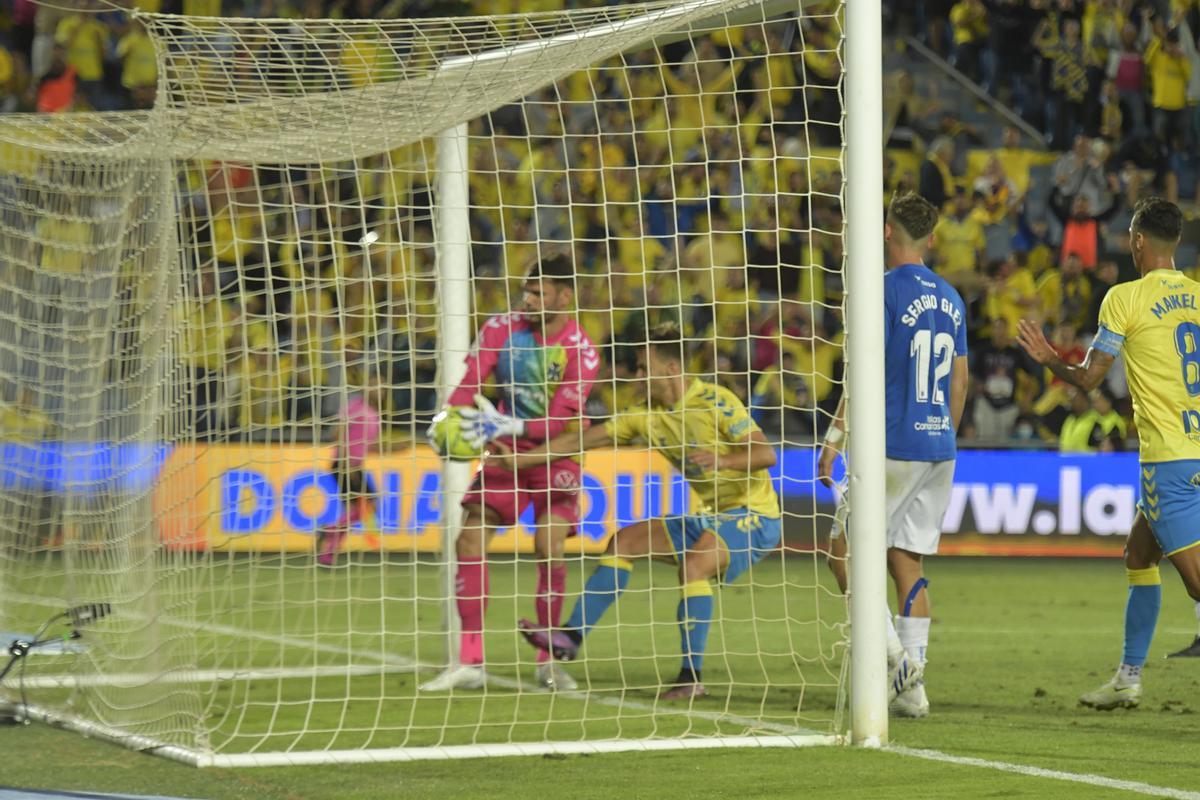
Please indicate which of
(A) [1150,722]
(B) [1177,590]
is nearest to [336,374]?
(B) [1177,590]

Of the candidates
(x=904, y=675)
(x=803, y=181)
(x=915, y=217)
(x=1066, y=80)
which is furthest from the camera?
(x=1066, y=80)

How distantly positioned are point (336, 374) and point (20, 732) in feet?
25.0

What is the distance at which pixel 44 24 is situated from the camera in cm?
1759

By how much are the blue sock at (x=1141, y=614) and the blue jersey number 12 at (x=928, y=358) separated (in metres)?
1.06

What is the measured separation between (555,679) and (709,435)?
1.26 meters

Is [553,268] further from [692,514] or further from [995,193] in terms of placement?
[995,193]

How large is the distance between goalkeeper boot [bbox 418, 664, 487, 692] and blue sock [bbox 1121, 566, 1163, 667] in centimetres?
276

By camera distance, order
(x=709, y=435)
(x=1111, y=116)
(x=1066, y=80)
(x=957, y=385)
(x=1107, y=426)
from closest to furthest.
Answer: (x=957, y=385) < (x=709, y=435) < (x=1107, y=426) < (x=1111, y=116) < (x=1066, y=80)

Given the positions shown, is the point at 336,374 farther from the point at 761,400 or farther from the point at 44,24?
the point at 44,24

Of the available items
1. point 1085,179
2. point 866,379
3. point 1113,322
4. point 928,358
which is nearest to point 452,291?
point 928,358

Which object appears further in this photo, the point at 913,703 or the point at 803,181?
the point at 803,181

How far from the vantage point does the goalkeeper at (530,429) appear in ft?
24.3

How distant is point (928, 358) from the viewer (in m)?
6.67

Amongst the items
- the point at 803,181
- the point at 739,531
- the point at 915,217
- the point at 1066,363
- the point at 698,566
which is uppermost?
the point at 803,181
